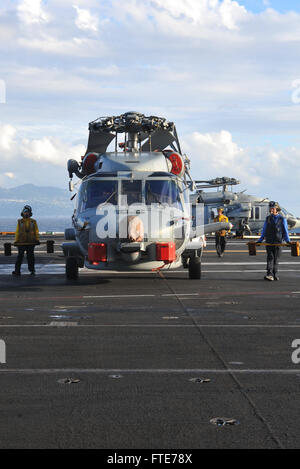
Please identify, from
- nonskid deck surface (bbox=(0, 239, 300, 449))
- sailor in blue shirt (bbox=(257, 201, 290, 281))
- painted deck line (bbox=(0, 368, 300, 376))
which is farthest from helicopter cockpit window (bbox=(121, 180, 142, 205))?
painted deck line (bbox=(0, 368, 300, 376))

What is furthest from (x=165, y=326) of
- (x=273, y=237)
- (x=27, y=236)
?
(x=27, y=236)

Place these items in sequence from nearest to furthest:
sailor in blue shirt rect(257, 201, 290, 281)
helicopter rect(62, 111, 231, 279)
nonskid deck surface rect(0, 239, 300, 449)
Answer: nonskid deck surface rect(0, 239, 300, 449) → helicopter rect(62, 111, 231, 279) → sailor in blue shirt rect(257, 201, 290, 281)

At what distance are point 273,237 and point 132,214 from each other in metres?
4.32

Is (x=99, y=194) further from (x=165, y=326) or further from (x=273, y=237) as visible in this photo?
(x=165, y=326)

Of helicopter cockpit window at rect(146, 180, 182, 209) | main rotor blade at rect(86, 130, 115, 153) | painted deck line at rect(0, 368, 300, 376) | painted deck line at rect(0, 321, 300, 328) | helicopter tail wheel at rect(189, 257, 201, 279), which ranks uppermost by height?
main rotor blade at rect(86, 130, 115, 153)

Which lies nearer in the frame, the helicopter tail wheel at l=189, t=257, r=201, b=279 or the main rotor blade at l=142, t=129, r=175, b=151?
the helicopter tail wheel at l=189, t=257, r=201, b=279

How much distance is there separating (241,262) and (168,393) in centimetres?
1752

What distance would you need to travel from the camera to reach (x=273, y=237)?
17.1 m

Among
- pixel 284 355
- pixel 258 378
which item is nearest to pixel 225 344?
pixel 284 355

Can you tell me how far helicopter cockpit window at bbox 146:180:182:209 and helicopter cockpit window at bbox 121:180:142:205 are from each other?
0.69ft

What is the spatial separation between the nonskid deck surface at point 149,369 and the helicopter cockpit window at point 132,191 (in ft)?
9.18

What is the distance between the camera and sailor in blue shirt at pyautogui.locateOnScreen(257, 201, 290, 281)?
17.0m

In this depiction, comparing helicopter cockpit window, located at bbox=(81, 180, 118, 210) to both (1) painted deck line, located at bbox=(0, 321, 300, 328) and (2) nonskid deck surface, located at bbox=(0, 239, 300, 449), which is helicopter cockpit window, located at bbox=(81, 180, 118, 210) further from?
(1) painted deck line, located at bbox=(0, 321, 300, 328)

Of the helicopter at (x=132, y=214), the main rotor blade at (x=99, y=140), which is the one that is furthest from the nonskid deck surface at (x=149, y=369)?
the main rotor blade at (x=99, y=140)
